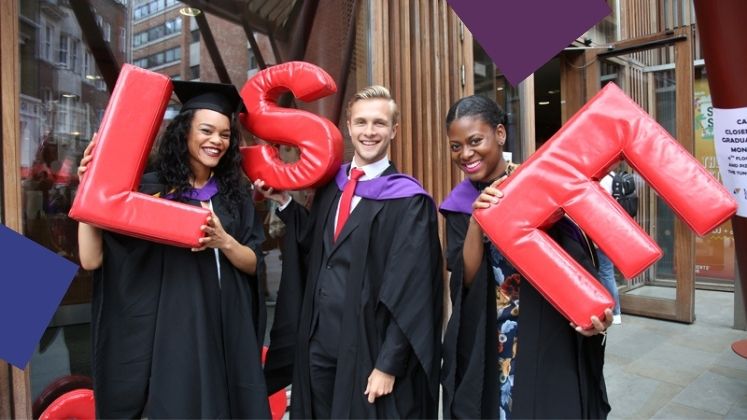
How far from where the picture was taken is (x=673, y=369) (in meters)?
4.13

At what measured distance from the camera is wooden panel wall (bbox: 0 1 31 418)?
2.28 meters

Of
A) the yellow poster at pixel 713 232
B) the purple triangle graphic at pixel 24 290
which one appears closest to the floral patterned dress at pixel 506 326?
the purple triangle graphic at pixel 24 290

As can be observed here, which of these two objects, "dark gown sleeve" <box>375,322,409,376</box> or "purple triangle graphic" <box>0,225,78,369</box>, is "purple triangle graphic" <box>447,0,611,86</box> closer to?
"dark gown sleeve" <box>375,322,409,376</box>

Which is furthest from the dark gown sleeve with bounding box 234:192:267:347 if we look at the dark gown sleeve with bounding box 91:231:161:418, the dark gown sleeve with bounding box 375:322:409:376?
the dark gown sleeve with bounding box 375:322:409:376

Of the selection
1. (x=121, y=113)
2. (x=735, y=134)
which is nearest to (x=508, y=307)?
(x=121, y=113)

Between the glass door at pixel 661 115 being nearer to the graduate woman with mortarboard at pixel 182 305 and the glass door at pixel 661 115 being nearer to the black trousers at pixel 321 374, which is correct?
the black trousers at pixel 321 374

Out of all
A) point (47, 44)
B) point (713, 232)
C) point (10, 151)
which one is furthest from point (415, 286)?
point (713, 232)

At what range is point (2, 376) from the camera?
7.57ft

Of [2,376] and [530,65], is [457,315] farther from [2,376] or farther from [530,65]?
[2,376]

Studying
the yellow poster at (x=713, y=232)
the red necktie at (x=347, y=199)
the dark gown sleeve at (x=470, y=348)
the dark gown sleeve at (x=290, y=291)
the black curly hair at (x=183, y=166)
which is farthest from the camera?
the yellow poster at (x=713, y=232)

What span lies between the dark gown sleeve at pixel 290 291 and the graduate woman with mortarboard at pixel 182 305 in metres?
0.28

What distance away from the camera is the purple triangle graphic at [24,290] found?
1.71 m

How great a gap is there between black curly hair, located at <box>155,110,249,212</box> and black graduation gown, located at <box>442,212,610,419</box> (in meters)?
0.98

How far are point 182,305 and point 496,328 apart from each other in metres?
1.21
